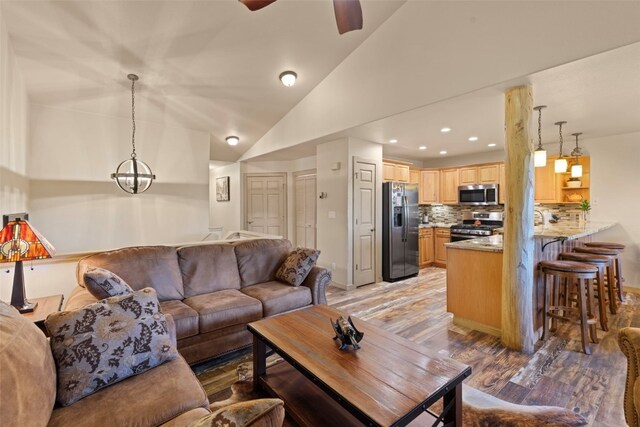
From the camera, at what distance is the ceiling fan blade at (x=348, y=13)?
186 centimetres

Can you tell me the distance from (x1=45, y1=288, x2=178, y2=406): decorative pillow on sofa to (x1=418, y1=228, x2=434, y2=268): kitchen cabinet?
5.27 m

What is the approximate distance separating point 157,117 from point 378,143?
362cm

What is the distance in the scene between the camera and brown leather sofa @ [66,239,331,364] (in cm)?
242

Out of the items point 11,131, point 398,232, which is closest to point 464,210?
point 398,232

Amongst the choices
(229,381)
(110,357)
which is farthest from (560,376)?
(110,357)

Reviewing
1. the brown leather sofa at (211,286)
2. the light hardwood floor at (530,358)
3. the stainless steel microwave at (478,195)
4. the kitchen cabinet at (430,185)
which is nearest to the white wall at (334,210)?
the light hardwood floor at (530,358)

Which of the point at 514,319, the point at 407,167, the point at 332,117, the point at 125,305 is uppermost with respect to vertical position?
the point at 332,117

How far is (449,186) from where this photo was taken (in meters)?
6.37

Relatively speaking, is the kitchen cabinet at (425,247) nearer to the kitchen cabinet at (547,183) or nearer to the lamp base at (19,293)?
the kitchen cabinet at (547,183)

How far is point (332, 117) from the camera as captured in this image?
4234mm

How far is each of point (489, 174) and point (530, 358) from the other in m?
4.04

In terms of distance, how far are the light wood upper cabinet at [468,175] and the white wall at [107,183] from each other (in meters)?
5.10

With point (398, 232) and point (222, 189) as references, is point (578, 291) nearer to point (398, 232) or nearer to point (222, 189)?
point (398, 232)

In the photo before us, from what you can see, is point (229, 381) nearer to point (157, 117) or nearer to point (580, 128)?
point (157, 117)
